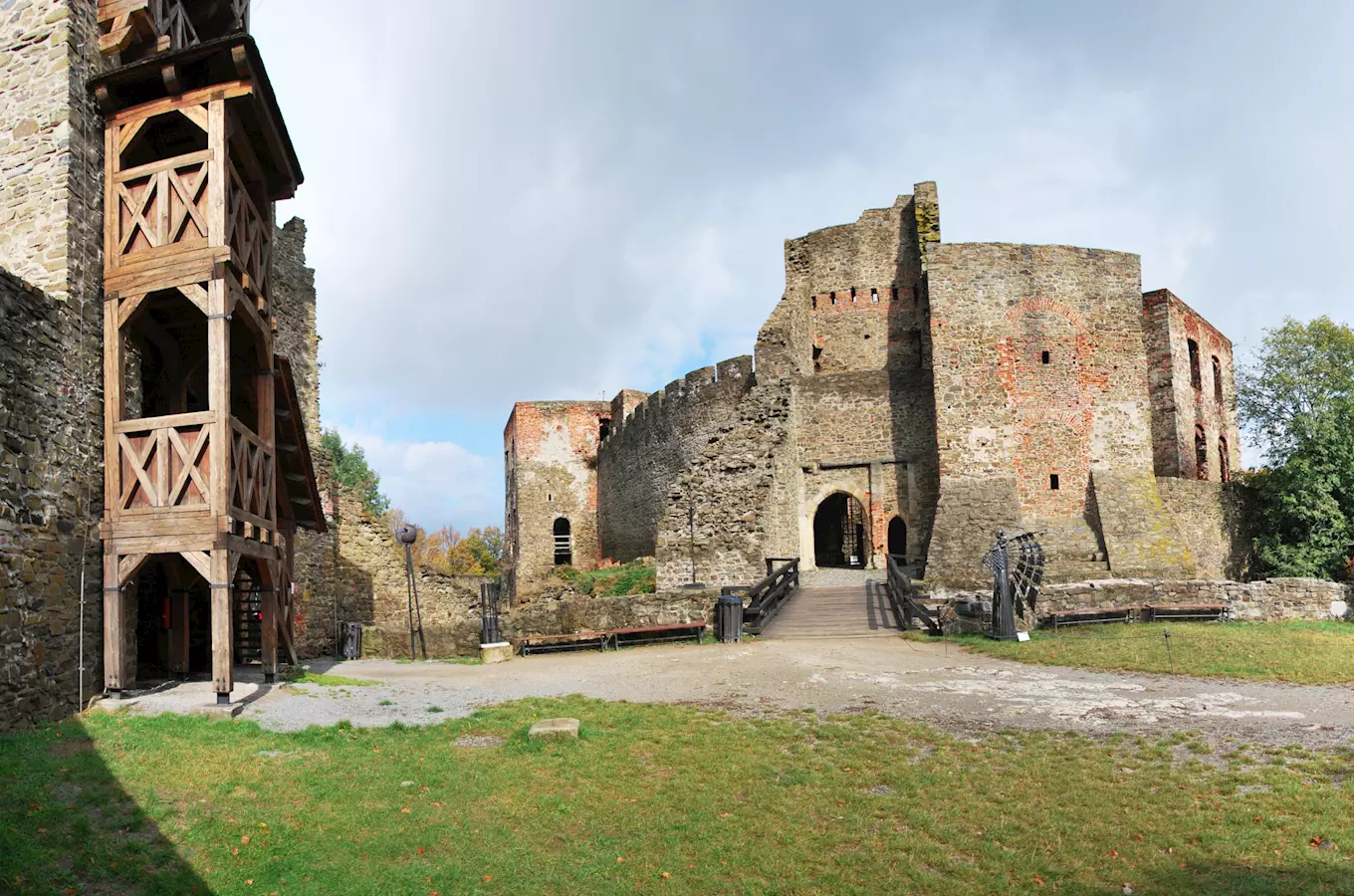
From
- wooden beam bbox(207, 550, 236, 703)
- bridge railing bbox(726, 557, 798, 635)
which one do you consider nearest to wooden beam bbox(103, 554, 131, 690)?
wooden beam bbox(207, 550, 236, 703)

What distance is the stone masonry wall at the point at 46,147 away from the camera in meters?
9.76

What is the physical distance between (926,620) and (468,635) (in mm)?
8550

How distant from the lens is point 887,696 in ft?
34.3

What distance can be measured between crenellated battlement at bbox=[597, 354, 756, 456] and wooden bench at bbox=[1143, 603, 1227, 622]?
11.8 m

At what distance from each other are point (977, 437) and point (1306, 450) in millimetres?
9958

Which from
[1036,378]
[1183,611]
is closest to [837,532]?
[1036,378]

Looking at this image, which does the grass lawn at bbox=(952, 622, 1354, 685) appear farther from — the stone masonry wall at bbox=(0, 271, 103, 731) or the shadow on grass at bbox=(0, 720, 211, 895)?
the stone masonry wall at bbox=(0, 271, 103, 731)

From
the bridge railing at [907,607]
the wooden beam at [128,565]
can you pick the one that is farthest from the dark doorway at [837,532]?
the wooden beam at [128,565]

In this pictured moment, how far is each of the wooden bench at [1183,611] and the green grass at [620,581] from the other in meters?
10.5

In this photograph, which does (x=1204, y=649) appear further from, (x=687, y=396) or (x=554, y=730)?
(x=687, y=396)

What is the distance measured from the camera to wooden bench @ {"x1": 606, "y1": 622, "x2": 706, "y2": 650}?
1566 centimetres

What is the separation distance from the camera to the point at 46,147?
9891 mm

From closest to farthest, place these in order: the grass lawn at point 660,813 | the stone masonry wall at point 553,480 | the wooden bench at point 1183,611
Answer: the grass lawn at point 660,813 < the wooden bench at point 1183,611 < the stone masonry wall at point 553,480

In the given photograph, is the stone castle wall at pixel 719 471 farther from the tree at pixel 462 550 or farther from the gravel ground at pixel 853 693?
the tree at pixel 462 550
